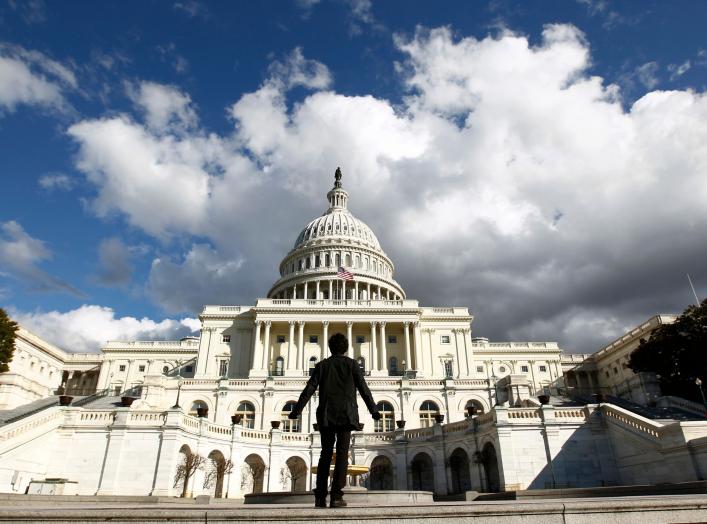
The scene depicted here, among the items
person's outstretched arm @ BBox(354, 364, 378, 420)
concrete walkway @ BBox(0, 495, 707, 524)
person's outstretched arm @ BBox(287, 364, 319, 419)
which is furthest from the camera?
person's outstretched arm @ BBox(287, 364, 319, 419)

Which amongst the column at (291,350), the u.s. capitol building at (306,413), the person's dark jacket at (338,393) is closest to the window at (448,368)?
the u.s. capitol building at (306,413)

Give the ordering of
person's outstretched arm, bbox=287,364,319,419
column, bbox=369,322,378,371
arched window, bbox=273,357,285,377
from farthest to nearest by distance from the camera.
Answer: column, bbox=369,322,378,371 < arched window, bbox=273,357,285,377 < person's outstretched arm, bbox=287,364,319,419

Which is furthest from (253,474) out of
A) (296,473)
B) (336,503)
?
(336,503)

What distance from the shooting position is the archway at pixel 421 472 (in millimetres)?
40469

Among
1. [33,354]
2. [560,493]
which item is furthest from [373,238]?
[560,493]

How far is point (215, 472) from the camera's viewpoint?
117ft

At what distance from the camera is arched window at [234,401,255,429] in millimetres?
53125

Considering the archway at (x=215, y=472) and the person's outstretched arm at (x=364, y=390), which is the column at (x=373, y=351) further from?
the person's outstretched arm at (x=364, y=390)

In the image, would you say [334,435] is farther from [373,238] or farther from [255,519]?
[373,238]

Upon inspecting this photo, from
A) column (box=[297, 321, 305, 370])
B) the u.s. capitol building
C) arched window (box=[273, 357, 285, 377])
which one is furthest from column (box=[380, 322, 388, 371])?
arched window (box=[273, 357, 285, 377])

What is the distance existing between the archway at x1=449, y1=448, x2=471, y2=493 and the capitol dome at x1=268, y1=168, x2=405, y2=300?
61.6m

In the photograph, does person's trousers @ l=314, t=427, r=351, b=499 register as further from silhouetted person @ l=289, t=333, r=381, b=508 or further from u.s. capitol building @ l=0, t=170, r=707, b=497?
u.s. capitol building @ l=0, t=170, r=707, b=497

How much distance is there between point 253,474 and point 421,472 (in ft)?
46.6

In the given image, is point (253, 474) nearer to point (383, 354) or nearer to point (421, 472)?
point (421, 472)
